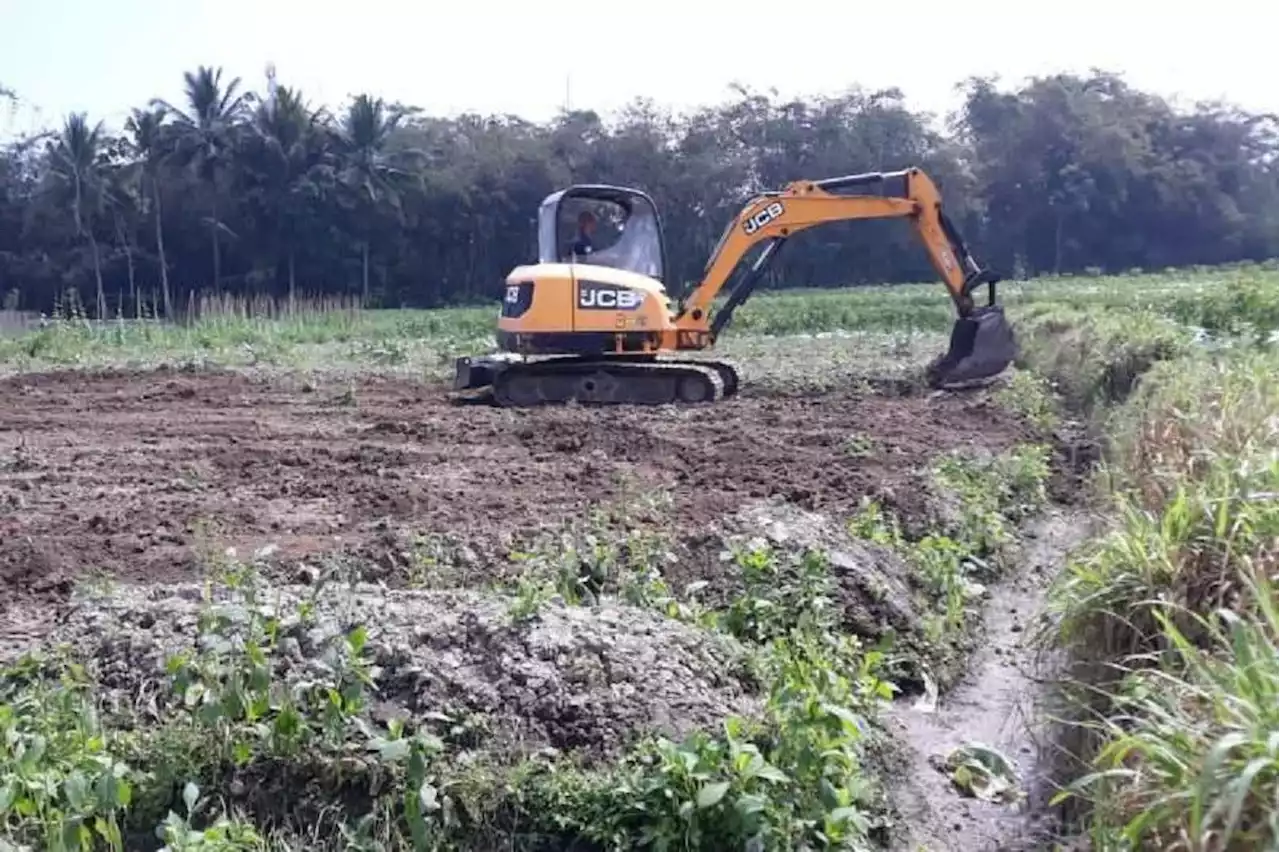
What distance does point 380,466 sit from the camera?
9.31 metres

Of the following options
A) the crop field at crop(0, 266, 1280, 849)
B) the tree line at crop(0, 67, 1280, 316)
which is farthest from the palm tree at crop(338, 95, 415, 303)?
the crop field at crop(0, 266, 1280, 849)

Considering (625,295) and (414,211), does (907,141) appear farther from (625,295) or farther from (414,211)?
(625,295)

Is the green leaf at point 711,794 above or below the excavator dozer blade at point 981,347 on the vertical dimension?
below

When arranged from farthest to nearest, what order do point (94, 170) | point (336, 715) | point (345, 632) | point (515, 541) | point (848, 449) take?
point (94, 170) < point (848, 449) < point (515, 541) < point (345, 632) < point (336, 715)

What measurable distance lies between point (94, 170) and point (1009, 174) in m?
34.2

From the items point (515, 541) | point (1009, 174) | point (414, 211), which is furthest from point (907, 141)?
point (515, 541)

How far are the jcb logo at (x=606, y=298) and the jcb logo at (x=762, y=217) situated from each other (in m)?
1.45

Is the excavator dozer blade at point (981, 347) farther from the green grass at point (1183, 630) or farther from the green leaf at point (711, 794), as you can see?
the green leaf at point (711, 794)

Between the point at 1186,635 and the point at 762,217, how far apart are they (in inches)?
374

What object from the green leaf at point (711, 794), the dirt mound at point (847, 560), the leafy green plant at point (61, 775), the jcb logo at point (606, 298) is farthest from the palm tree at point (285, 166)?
the green leaf at point (711, 794)

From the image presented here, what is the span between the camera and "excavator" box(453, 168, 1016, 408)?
12.3 metres

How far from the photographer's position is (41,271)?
1748 inches

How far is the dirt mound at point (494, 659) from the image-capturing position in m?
4.16

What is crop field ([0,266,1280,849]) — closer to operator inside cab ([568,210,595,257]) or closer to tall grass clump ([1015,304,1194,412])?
tall grass clump ([1015,304,1194,412])
